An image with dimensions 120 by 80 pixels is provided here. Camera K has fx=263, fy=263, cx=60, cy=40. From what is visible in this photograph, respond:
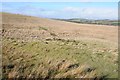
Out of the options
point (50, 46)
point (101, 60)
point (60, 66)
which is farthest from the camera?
point (50, 46)

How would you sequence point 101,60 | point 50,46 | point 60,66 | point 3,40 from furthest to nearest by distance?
point 3,40
point 50,46
point 101,60
point 60,66

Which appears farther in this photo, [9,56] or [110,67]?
[9,56]

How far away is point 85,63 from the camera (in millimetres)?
15938

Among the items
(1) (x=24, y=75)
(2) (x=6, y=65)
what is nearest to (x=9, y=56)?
(2) (x=6, y=65)

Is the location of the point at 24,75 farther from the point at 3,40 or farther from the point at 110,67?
the point at 3,40

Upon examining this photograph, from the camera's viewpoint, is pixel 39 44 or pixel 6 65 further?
pixel 39 44

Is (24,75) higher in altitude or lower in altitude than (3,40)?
lower

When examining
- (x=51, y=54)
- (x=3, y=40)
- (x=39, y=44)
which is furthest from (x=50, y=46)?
(x=3, y=40)

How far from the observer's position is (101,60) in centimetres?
1681

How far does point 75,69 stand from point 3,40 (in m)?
9.70

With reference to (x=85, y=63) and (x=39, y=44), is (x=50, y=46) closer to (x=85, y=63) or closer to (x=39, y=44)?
(x=39, y=44)

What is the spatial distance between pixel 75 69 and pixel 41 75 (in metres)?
2.00

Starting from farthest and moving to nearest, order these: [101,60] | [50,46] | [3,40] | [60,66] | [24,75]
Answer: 1. [3,40]
2. [50,46]
3. [101,60]
4. [60,66]
5. [24,75]

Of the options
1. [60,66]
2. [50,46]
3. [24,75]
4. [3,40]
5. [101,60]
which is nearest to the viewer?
[24,75]
